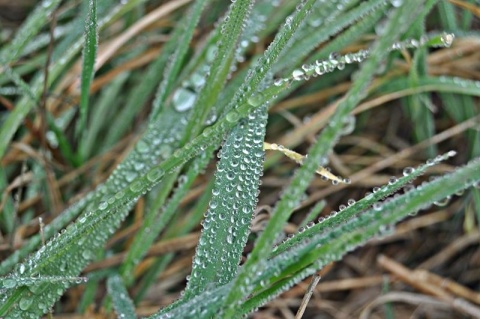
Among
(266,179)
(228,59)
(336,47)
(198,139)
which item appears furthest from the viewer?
(266,179)

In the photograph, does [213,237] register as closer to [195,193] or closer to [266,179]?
[195,193]

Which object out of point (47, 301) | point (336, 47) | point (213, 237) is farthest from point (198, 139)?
point (336, 47)

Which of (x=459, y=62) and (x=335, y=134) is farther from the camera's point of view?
(x=459, y=62)

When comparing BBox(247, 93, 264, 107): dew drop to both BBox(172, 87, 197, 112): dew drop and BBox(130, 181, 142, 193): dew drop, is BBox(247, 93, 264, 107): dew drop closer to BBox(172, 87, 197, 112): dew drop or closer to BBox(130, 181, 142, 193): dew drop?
BBox(130, 181, 142, 193): dew drop

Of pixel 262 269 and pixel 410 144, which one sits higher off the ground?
pixel 262 269

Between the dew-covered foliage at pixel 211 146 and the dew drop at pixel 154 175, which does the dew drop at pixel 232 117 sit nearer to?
the dew-covered foliage at pixel 211 146

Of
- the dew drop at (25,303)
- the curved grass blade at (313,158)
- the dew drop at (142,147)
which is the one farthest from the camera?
the dew drop at (142,147)

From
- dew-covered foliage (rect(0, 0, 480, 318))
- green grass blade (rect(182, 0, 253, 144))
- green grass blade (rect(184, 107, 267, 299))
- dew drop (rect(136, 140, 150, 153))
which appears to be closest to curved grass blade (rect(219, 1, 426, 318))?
dew-covered foliage (rect(0, 0, 480, 318))

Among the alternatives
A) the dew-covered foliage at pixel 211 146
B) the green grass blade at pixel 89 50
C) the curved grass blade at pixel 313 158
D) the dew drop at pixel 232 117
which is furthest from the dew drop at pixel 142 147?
the curved grass blade at pixel 313 158
